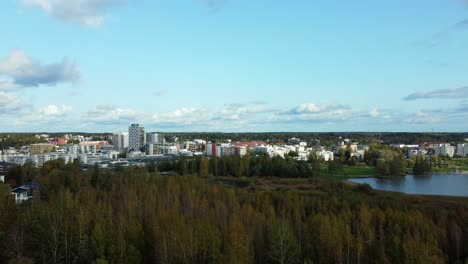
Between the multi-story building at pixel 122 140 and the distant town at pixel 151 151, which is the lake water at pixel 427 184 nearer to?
A: the distant town at pixel 151 151

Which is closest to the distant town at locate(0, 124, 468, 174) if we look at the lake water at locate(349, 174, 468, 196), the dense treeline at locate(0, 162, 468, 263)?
the lake water at locate(349, 174, 468, 196)

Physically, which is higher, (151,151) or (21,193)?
(151,151)

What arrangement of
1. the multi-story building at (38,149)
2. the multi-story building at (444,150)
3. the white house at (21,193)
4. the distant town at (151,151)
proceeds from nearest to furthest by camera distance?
the white house at (21,193) → the distant town at (151,151) → the multi-story building at (38,149) → the multi-story building at (444,150)

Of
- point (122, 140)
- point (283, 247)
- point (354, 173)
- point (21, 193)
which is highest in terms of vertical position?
point (122, 140)

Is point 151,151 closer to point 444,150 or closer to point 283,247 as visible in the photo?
point 444,150

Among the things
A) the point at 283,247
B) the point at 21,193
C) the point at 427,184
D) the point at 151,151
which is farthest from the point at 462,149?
the point at 283,247

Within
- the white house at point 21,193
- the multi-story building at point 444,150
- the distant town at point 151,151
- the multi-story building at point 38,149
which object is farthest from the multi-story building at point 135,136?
the white house at point 21,193

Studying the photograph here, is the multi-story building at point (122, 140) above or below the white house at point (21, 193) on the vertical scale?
above

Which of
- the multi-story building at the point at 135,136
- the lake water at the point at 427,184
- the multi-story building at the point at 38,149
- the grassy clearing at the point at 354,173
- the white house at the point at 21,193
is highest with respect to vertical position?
the multi-story building at the point at 135,136

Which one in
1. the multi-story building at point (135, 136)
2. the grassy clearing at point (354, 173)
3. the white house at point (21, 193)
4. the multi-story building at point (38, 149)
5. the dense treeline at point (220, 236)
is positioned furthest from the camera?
the multi-story building at point (135, 136)

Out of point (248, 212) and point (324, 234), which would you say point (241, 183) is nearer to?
point (248, 212)

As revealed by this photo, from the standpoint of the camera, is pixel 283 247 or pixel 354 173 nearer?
pixel 283 247
